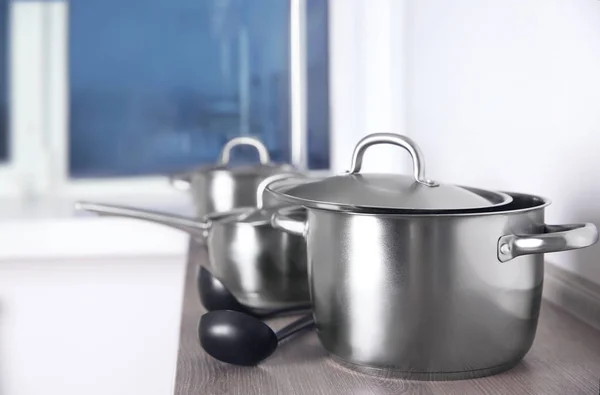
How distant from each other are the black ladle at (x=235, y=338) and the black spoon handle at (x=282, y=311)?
0.16 meters

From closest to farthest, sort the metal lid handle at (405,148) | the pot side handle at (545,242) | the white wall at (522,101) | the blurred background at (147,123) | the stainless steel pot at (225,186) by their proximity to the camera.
Answer: the pot side handle at (545,242)
the metal lid handle at (405,148)
the white wall at (522,101)
the stainless steel pot at (225,186)
the blurred background at (147,123)

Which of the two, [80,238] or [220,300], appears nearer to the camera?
[220,300]

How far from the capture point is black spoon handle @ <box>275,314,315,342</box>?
2.46 ft

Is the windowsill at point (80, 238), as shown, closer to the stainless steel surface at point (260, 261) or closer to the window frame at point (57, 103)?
the window frame at point (57, 103)

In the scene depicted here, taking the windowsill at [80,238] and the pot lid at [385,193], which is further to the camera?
the windowsill at [80,238]

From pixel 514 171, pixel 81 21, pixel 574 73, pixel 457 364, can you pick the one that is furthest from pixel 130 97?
pixel 457 364

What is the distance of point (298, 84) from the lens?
2309mm

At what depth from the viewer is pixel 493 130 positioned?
1065 mm

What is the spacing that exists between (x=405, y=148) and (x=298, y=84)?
1.65 meters

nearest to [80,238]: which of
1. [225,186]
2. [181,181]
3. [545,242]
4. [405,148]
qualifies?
[181,181]

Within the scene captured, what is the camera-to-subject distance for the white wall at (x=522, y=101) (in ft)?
2.65

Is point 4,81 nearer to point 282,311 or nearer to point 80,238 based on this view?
point 80,238

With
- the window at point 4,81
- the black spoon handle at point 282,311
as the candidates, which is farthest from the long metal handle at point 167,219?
the window at point 4,81

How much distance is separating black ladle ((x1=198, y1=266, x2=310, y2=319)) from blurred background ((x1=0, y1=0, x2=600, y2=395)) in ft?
1.52
